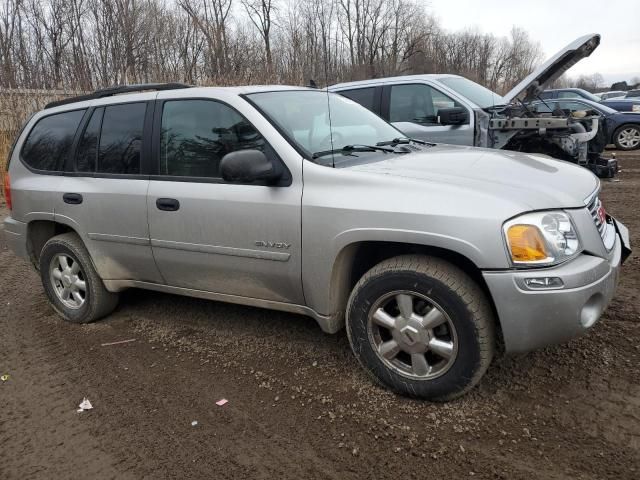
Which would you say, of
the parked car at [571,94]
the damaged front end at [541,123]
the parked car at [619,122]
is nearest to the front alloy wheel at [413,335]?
the damaged front end at [541,123]

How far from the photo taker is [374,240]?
2.84 metres

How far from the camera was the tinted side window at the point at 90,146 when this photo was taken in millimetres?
4094

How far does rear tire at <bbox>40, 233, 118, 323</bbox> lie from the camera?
426 centimetres

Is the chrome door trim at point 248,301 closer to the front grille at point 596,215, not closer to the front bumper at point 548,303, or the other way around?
the front bumper at point 548,303

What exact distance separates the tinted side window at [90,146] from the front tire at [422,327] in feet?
7.82

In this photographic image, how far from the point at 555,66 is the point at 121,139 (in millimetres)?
6008

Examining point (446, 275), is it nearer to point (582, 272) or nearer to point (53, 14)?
point (582, 272)

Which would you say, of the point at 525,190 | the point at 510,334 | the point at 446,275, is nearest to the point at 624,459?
the point at 510,334

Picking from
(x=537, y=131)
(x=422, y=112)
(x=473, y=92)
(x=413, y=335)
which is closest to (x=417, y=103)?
(x=422, y=112)

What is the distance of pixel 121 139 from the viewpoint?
394 centimetres

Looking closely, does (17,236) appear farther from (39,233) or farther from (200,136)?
(200,136)

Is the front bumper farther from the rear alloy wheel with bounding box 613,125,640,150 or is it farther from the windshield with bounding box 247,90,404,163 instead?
the rear alloy wheel with bounding box 613,125,640,150

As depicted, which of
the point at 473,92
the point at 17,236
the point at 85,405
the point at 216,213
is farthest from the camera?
the point at 473,92

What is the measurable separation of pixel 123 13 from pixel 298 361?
22822 mm
